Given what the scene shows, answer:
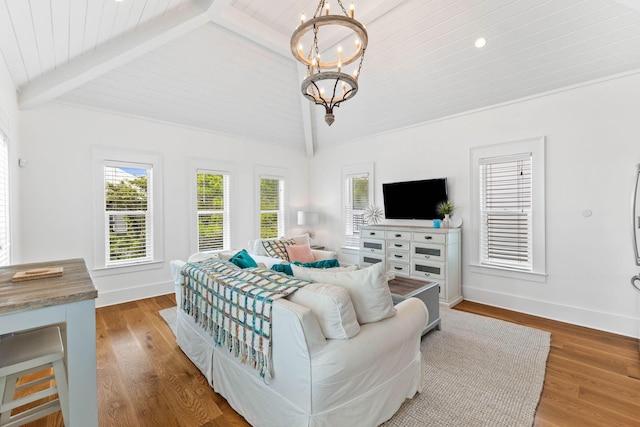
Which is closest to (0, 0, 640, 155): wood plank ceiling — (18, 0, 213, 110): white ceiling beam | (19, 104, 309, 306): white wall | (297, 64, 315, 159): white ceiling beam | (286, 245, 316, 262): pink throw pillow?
(18, 0, 213, 110): white ceiling beam

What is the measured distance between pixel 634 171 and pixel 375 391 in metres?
3.61

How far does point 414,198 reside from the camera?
4.76m

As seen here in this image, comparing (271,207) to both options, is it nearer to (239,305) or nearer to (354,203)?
(354,203)

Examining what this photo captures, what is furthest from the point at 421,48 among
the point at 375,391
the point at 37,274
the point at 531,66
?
the point at 37,274

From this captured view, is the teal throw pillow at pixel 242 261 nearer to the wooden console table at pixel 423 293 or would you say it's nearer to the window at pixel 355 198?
the wooden console table at pixel 423 293

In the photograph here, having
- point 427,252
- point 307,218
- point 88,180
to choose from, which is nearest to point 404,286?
point 427,252

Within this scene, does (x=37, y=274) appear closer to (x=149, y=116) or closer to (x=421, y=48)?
(x=149, y=116)

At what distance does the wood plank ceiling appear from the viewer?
8.74 ft

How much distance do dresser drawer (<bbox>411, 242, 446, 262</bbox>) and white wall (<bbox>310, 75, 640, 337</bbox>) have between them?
0.55 m

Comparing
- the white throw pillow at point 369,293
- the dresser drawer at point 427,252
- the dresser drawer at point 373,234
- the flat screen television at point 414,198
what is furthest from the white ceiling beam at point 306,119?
the white throw pillow at point 369,293

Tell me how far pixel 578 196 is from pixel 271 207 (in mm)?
4870

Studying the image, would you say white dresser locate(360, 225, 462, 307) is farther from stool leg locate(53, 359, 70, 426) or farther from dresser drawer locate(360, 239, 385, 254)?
stool leg locate(53, 359, 70, 426)

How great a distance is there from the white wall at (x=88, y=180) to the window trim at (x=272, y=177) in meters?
0.31

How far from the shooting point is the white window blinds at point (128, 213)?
13.5 feet
